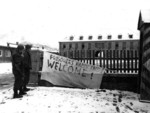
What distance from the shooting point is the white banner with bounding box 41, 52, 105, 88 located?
31.5ft

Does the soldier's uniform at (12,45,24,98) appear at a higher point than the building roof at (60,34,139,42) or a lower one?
lower

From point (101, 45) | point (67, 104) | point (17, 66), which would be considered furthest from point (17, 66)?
point (101, 45)

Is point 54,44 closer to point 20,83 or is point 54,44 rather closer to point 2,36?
point 2,36

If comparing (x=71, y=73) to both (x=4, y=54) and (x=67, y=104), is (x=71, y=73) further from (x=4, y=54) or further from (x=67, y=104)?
(x=4, y=54)

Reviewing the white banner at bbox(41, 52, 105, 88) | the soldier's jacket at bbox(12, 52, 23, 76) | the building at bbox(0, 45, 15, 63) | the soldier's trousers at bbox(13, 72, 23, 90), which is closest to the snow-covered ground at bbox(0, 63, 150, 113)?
the soldier's trousers at bbox(13, 72, 23, 90)

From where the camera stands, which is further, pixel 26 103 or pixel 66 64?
pixel 66 64

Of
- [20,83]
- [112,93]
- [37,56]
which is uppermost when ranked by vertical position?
[37,56]

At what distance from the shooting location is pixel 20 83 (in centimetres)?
746

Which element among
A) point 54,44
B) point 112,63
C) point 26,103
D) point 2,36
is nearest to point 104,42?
point 112,63

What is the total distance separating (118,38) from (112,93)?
57565 mm

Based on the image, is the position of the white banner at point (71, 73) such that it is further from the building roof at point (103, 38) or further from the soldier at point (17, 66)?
the building roof at point (103, 38)

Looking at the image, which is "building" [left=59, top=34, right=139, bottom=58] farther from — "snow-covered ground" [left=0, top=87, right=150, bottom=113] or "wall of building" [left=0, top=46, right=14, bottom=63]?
"snow-covered ground" [left=0, top=87, right=150, bottom=113]

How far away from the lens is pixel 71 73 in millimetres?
9695

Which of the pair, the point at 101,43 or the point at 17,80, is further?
the point at 101,43
